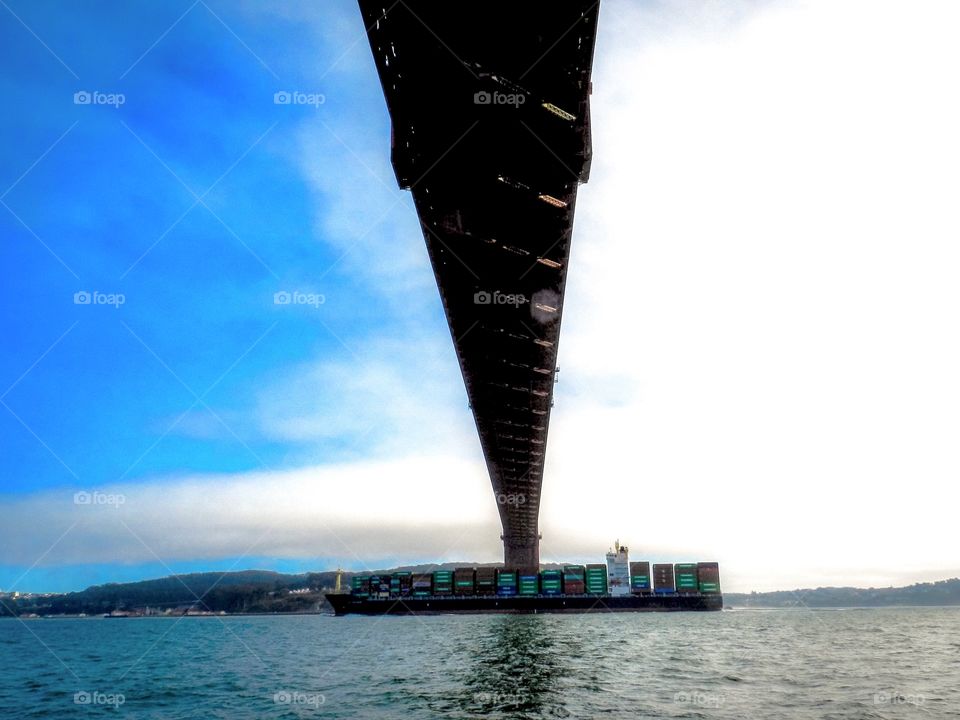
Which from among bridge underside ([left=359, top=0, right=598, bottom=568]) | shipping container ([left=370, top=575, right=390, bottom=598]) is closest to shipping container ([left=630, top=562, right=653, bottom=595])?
shipping container ([left=370, top=575, right=390, bottom=598])

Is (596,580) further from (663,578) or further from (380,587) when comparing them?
(380,587)

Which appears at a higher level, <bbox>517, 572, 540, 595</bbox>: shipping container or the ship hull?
<bbox>517, 572, 540, 595</bbox>: shipping container

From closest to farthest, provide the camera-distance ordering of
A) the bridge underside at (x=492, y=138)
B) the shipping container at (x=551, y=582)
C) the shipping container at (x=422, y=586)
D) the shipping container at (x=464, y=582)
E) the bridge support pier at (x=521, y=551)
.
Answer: the bridge underside at (x=492, y=138) < the bridge support pier at (x=521, y=551) < the shipping container at (x=551, y=582) < the shipping container at (x=464, y=582) < the shipping container at (x=422, y=586)

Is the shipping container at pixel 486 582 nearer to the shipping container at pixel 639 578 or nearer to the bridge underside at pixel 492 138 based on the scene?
the shipping container at pixel 639 578

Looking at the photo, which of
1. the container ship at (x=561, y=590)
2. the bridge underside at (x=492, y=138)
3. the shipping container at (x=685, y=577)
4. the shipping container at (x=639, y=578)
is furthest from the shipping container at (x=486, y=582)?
the bridge underside at (x=492, y=138)

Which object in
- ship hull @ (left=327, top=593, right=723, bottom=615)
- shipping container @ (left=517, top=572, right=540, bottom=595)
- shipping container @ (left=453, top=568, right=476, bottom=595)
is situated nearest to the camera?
shipping container @ (left=517, top=572, right=540, bottom=595)

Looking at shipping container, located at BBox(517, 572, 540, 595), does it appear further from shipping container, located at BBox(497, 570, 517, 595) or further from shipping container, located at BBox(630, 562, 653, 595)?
shipping container, located at BBox(630, 562, 653, 595)

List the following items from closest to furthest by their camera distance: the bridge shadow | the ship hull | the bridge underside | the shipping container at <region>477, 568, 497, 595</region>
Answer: the bridge underside < the bridge shadow < the ship hull < the shipping container at <region>477, 568, 497, 595</region>

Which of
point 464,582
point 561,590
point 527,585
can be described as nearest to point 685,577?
point 561,590
